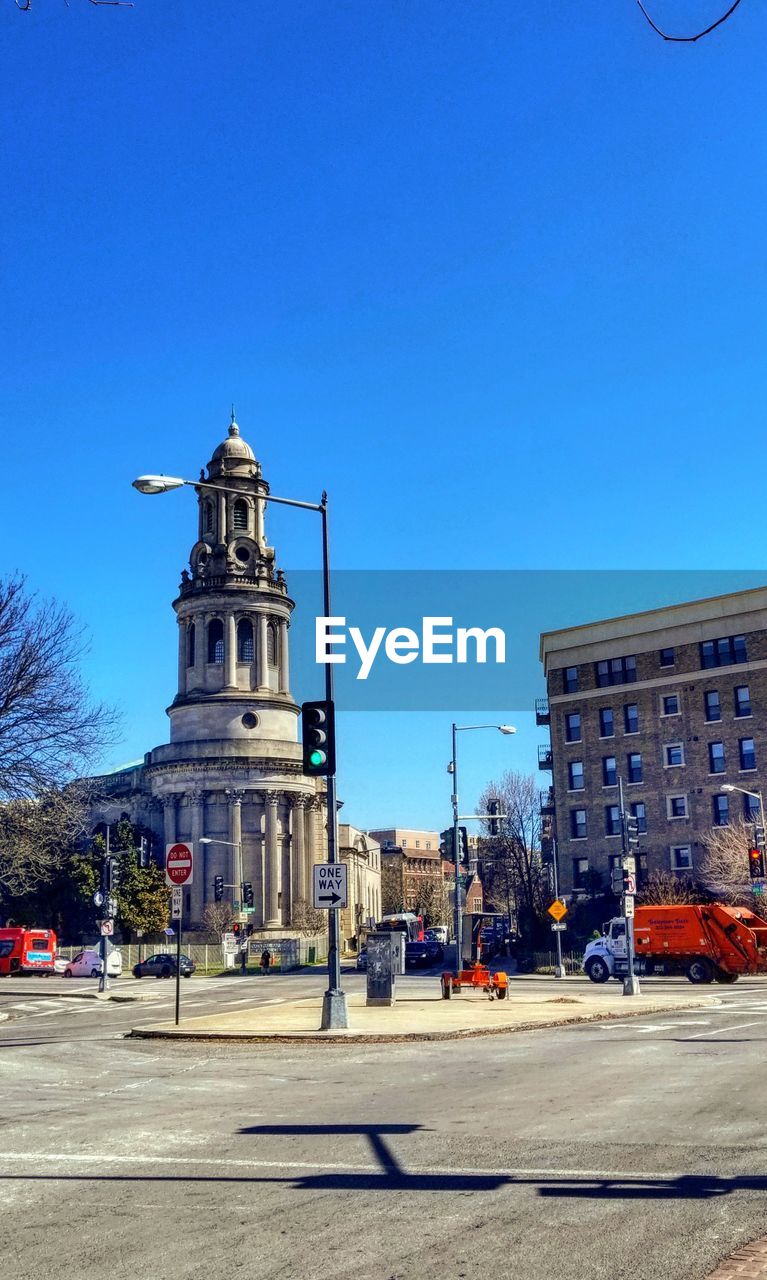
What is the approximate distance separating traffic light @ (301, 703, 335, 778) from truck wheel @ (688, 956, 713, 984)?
81.6 ft

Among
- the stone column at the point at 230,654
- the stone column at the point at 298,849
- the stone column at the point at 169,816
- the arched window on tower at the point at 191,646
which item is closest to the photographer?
the stone column at the point at 169,816

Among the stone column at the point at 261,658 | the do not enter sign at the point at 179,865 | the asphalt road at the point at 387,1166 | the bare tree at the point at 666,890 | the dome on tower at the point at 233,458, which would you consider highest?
the dome on tower at the point at 233,458

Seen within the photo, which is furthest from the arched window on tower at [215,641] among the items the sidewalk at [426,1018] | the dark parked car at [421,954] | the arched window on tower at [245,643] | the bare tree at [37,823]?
the sidewalk at [426,1018]

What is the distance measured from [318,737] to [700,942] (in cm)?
2509

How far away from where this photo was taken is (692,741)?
63.3m

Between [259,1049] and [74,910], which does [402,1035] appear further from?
[74,910]

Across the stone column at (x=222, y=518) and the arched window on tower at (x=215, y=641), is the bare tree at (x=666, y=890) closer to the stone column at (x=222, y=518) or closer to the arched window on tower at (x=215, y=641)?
the arched window on tower at (x=215, y=641)

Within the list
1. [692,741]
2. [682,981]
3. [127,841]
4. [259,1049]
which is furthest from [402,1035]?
[127,841]

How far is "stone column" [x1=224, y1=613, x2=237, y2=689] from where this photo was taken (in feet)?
346

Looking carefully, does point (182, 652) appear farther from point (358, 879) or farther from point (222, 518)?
point (358, 879)

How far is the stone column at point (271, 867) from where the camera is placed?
99375mm

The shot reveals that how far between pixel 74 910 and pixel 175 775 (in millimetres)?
14253

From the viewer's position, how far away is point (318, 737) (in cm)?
2125

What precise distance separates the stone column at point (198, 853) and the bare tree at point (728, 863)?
48.5 metres
